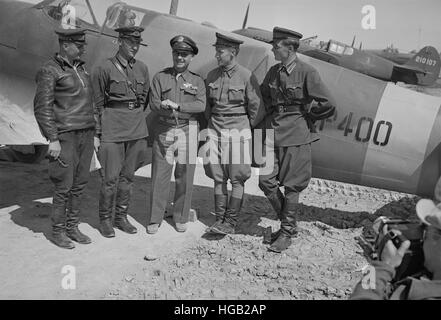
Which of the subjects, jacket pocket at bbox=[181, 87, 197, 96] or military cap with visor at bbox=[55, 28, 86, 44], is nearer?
military cap with visor at bbox=[55, 28, 86, 44]

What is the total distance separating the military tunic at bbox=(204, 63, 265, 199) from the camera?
491cm

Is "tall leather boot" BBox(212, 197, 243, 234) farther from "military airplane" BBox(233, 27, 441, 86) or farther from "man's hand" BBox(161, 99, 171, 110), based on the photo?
"military airplane" BBox(233, 27, 441, 86)

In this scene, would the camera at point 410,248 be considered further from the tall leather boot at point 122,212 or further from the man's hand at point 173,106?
the tall leather boot at point 122,212

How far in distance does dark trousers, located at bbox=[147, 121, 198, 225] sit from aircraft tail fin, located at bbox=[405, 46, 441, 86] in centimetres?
1873

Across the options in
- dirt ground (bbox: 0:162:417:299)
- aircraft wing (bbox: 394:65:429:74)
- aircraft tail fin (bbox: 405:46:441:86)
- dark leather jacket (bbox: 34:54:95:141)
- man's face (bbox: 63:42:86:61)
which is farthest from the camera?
aircraft tail fin (bbox: 405:46:441:86)

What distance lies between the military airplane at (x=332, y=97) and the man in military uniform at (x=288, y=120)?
1.51ft

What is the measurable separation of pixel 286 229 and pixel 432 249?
276 centimetres

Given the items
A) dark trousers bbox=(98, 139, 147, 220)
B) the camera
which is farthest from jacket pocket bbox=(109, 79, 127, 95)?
the camera

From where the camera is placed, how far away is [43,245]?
472 cm

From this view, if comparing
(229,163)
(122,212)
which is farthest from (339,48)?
(122,212)

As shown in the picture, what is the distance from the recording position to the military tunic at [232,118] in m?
4.91

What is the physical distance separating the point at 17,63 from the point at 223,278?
4.53m
